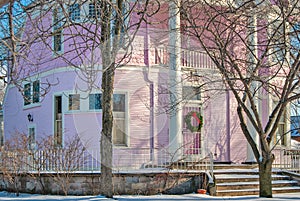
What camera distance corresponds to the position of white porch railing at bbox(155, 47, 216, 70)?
16422 millimetres

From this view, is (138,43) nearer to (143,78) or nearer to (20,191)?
(143,78)

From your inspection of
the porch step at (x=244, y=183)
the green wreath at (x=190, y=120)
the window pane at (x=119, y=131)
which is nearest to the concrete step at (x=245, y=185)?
the porch step at (x=244, y=183)

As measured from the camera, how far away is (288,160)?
16.6 metres

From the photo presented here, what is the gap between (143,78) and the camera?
16203 millimetres

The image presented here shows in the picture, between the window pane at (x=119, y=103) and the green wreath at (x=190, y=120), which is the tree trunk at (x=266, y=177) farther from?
the window pane at (x=119, y=103)

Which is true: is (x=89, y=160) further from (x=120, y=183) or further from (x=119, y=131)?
(x=120, y=183)

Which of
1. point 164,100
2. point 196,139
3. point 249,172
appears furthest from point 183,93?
point 249,172

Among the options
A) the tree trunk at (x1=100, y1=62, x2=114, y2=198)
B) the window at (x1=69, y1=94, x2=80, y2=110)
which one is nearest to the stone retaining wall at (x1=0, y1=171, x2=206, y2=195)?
the tree trunk at (x1=100, y1=62, x2=114, y2=198)

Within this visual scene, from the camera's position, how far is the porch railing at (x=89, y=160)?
13.3 meters

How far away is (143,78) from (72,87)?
242cm

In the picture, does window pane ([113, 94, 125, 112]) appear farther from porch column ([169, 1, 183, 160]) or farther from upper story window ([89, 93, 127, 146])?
porch column ([169, 1, 183, 160])

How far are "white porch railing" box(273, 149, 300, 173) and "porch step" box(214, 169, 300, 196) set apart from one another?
1157mm

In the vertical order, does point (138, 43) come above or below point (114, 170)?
above

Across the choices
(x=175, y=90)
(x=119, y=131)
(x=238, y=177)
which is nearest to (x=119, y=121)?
(x=119, y=131)
